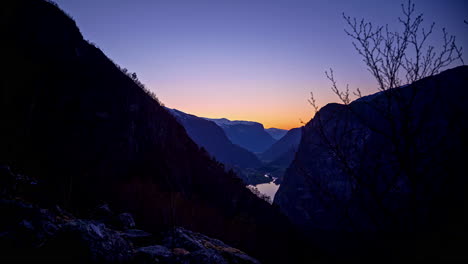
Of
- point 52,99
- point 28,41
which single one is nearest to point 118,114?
point 52,99

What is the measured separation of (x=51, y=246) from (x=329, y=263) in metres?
49.3

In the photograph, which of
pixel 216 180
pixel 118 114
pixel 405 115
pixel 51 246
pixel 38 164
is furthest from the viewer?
pixel 216 180

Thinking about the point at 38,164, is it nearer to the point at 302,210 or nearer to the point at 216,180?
the point at 216,180

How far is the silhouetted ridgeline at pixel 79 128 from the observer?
14.9m

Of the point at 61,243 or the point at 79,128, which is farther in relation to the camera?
the point at 79,128

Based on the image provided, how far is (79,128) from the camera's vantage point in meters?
19.9

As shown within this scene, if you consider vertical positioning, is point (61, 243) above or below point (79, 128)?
below

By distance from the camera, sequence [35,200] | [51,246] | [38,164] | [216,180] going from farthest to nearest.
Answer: [216,180]
[38,164]
[35,200]
[51,246]

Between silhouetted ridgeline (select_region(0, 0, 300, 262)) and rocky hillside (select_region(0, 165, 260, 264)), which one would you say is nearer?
rocky hillside (select_region(0, 165, 260, 264))

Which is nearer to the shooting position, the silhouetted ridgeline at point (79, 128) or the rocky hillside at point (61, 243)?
the rocky hillside at point (61, 243)

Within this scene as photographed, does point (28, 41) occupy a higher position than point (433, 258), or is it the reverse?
point (28, 41)

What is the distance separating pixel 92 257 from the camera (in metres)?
4.35

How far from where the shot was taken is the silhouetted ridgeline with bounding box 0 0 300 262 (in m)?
14.9

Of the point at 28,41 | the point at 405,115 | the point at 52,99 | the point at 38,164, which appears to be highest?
the point at 28,41
